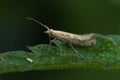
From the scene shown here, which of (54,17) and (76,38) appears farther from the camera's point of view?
(54,17)

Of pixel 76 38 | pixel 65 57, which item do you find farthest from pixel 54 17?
pixel 65 57

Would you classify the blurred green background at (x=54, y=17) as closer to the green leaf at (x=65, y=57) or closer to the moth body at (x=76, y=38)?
the moth body at (x=76, y=38)

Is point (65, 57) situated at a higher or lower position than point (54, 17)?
lower

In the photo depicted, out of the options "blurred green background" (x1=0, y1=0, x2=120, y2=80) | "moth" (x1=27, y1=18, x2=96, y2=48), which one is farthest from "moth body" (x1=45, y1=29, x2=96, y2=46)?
"blurred green background" (x1=0, y1=0, x2=120, y2=80)

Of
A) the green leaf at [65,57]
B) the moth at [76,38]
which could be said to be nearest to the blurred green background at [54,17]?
the moth at [76,38]

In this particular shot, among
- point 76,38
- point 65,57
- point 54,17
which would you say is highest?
point 54,17

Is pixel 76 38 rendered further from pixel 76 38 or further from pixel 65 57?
pixel 65 57
